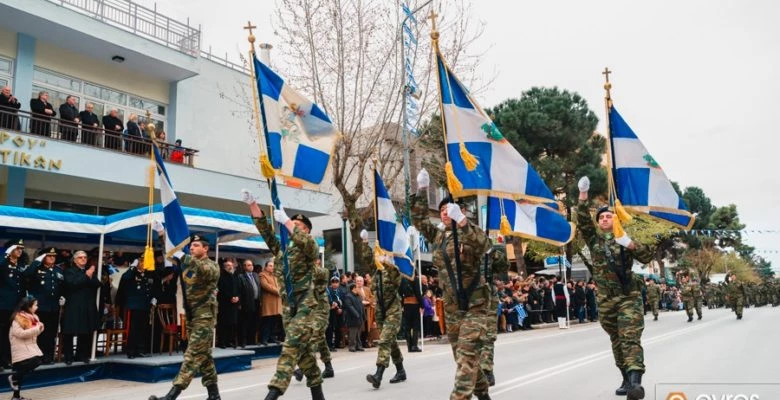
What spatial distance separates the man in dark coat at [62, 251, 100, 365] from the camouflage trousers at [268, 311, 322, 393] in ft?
18.1

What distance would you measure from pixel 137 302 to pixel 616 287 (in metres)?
8.45

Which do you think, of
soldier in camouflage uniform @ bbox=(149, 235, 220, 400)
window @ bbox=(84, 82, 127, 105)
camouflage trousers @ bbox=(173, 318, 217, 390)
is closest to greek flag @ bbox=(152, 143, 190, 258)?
soldier in camouflage uniform @ bbox=(149, 235, 220, 400)

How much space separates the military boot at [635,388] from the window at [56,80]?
18319mm

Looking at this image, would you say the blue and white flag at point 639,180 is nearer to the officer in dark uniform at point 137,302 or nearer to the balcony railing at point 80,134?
the officer in dark uniform at point 137,302

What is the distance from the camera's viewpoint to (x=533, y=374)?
9.49 m

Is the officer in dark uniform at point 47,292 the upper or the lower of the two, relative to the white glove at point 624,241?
lower

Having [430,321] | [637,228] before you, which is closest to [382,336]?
[430,321]

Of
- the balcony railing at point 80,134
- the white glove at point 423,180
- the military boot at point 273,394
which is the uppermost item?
the balcony railing at point 80,134

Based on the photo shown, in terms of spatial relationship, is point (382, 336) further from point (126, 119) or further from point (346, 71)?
point (126, 119)

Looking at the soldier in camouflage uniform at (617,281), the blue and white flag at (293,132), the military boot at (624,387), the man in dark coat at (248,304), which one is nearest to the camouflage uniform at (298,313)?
the blue and white flag at (293,132)

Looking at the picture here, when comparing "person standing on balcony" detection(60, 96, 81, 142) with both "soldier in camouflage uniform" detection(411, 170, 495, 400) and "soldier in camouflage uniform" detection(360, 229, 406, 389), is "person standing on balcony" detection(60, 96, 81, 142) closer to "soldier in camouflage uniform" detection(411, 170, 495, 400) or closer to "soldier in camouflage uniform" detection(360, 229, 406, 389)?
"soldier in camouflage uniform" detection(360, 229, 406, 389)

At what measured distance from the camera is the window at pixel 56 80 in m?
18.4

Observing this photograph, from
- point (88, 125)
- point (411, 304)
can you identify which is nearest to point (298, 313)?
point (411, 304)

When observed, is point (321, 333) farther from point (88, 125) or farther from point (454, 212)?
point (88, 125)
